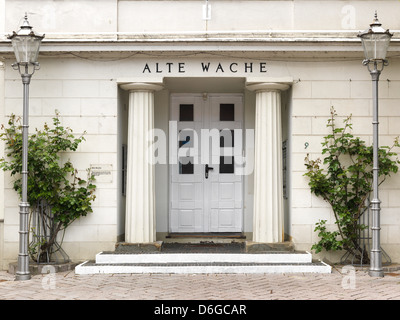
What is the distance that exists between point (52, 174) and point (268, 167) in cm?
376

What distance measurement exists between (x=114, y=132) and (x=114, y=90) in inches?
29.2

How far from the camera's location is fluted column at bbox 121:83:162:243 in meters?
11.3

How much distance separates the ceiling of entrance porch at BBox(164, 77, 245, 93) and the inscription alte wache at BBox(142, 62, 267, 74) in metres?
0.21

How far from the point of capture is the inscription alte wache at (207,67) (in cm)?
1127

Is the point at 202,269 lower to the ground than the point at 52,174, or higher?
lower

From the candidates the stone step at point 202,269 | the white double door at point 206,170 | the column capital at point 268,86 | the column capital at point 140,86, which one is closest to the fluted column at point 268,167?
the column capital at point 268,86

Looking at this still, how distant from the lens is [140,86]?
1127 centimetres

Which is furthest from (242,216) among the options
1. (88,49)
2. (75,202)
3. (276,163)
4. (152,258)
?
(88,49)

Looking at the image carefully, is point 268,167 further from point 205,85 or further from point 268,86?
point 205,85

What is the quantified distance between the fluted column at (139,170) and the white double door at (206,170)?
5.44 ft

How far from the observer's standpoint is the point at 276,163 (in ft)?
37.3

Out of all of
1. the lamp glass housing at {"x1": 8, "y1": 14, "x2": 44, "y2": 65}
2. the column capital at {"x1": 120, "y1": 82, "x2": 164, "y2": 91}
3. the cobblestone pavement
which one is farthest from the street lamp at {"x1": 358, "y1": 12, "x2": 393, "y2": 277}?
the lamp glass housing at {"x1": 8, "y1": 14, "x2": 44, "y2": 65}

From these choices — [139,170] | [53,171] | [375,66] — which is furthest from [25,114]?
[375,66]

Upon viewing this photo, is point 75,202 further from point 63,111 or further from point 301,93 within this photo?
point 301,93
